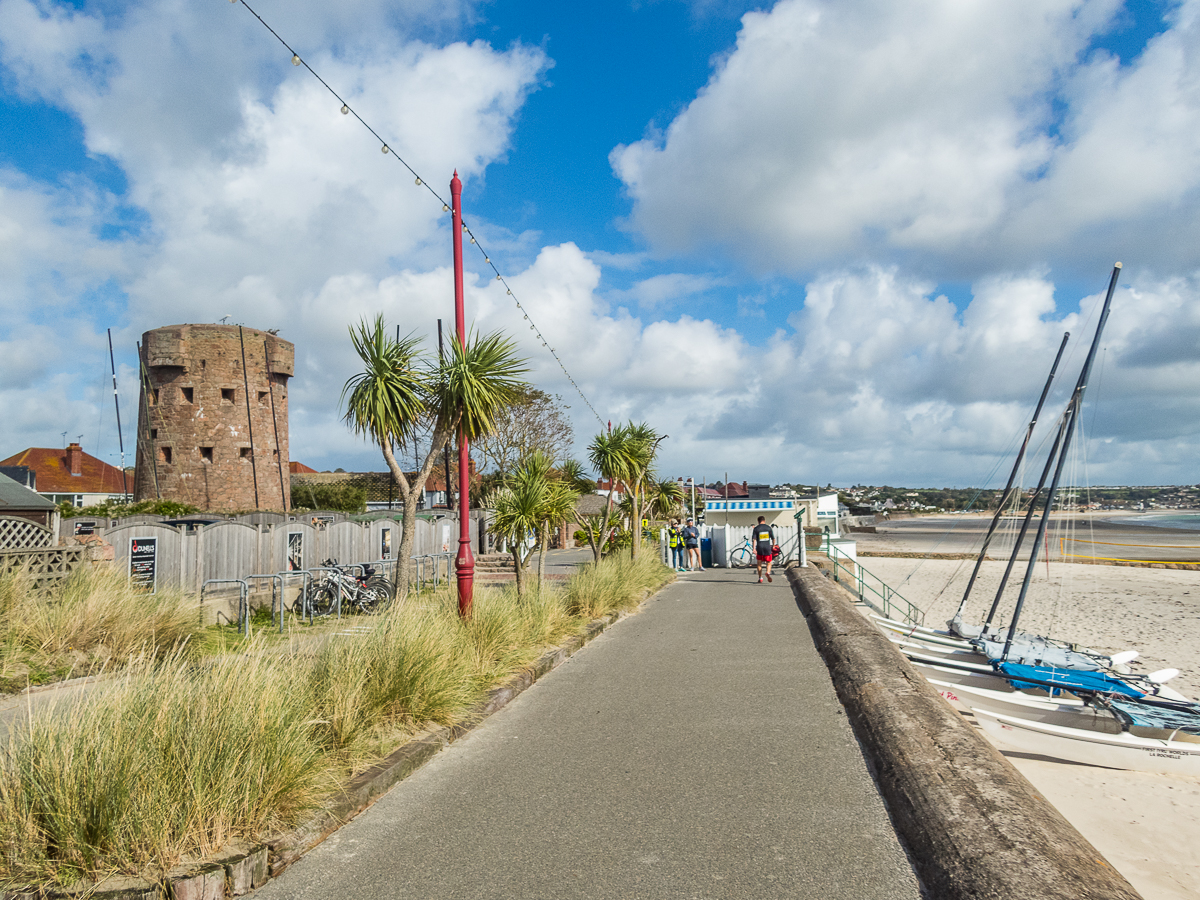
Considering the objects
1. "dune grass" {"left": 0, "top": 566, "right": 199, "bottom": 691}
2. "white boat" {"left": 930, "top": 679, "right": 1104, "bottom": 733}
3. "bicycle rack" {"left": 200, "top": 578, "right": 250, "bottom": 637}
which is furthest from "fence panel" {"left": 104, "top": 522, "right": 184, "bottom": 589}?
"white boat" {"left": 930, "top": 679, "right": 1104, "bottom": 733}

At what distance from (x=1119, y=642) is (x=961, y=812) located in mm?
19108

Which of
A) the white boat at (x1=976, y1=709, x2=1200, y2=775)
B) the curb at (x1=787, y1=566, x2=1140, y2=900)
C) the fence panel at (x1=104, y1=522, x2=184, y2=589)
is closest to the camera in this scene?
the curb at (x1=787, y1=566, x2=1140, y2=900)

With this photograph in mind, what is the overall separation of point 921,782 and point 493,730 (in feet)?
11.3

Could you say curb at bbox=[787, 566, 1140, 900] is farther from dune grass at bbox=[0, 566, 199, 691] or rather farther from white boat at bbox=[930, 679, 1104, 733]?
dune grass at bbox=[0, 566, 199, 691]

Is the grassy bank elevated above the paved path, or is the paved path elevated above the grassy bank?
the grassy bank

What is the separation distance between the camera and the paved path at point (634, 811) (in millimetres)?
3795

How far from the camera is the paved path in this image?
3.79m

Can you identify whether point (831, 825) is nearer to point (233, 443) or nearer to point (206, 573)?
point (206, 573)

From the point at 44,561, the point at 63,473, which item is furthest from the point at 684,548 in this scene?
the point at 63,473

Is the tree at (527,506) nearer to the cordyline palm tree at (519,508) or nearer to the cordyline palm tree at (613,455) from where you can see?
the cordyline palm tree at (519,508)

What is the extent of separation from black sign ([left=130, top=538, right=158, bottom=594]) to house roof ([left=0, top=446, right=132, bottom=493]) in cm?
5240

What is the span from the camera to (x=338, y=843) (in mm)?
4293

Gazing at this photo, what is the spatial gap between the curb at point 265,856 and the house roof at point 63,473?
64.3 metres

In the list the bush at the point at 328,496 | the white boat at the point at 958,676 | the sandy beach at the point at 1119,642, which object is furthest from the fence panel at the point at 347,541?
the bush at the point at 328,496
